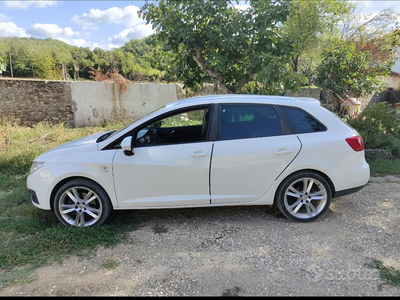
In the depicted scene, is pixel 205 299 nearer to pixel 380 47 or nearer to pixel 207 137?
pixel 207 137

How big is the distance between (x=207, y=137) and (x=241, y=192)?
834 mm

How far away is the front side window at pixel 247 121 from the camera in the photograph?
3.62 m

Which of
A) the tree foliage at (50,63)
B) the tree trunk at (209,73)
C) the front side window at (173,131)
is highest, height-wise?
the tree foliage at (50,63)

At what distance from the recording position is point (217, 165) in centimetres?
351

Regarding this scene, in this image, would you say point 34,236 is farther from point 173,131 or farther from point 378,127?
point 378,127

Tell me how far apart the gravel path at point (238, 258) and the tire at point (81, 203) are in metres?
0.54

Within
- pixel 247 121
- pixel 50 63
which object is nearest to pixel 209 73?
pixel 247 121

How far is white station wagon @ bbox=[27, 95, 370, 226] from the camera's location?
3520 mm

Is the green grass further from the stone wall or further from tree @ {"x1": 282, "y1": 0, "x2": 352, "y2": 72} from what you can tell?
tree @ {"x1": 282, "y1": 0, "x2": 352, "y2": 72}

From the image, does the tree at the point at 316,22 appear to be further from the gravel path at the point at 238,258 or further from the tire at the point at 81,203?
the tire at the point at 81,203

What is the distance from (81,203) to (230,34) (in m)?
4.41

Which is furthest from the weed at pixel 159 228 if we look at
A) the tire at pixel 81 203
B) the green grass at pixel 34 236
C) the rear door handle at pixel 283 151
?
the rear door handle at pixel 283 151

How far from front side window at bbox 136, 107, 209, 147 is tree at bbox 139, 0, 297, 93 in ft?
7.09

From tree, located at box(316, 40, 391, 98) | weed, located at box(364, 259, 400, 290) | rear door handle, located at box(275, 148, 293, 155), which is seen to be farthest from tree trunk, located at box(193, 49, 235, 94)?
tree, located at box(316, 40, 391, 98)
